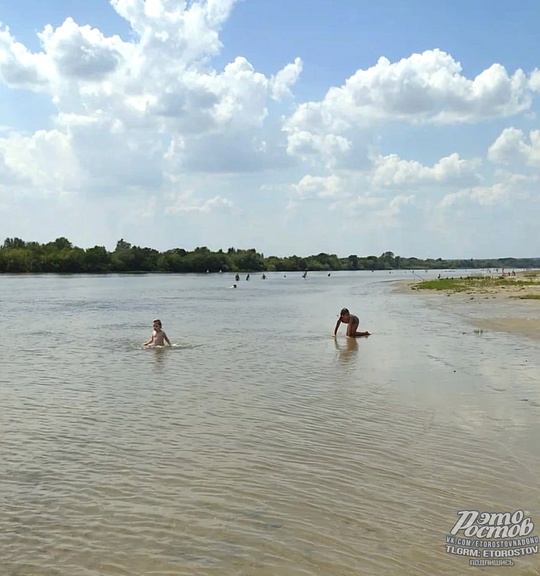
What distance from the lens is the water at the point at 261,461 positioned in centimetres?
666

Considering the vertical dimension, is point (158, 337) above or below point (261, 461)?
above

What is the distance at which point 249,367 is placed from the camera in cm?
1944

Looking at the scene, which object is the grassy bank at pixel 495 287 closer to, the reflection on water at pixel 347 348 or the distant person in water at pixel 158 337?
the reflection on water at pixel 347 348

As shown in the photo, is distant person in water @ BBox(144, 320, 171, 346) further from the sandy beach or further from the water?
the sandy beach

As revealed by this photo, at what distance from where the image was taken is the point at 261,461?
31.9 feet

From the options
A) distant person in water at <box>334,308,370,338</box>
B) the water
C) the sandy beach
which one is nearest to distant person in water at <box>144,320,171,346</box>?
the water

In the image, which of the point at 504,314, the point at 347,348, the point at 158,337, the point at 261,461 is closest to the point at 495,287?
the point at 504,314

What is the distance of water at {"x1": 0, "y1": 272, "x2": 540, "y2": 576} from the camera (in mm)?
6656

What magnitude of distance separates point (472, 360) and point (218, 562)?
1514cm

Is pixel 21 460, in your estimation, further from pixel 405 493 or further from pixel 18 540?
pixel 405 493

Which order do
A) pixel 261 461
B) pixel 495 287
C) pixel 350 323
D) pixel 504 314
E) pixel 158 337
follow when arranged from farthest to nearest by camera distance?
pixel 495 287 → pixel 504 314 → pixel 350 323 → pixel 158 337 → pixel 261 461

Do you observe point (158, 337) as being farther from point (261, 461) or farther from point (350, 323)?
point (261, 461)

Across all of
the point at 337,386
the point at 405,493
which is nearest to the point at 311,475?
the point at 405,493

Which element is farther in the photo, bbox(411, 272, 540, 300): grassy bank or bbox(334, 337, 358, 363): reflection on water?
bbox(411, 272, 540, 300): grassy bank
